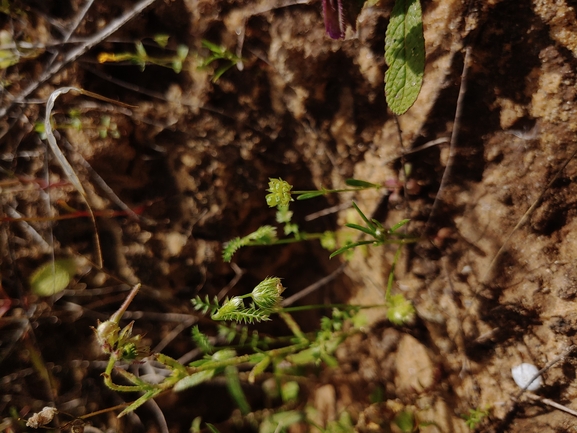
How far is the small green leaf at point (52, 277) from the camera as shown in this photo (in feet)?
5.91

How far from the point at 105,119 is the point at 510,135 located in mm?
1604

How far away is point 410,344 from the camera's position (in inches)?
72.5

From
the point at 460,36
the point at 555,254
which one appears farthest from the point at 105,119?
the point at 555,254

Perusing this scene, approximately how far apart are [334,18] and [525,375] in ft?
4.58

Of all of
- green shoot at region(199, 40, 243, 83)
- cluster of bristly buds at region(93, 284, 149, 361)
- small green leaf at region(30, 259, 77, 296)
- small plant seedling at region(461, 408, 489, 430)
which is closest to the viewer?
cluster of bristly buds at region(93, 284, 149, 361)

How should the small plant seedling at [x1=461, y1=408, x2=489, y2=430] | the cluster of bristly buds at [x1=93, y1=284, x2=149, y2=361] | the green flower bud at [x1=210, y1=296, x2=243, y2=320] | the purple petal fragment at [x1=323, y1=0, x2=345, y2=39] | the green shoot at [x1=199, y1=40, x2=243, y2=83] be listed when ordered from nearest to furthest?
1. the green flower bud at [x1=210, y1=296, x2=243, y2=320]
2. the cluster of bristly buds at [x1=93, y1=284, x2=149, y2=361]
3. the purple petal fragment at [x1=323, y1=0, x2=345, y2=39]
4. the small plant seedling at [x1=461, y1=408, x2=489, y2=430]
5. the green shoot at [x1=199, y1=40, x2=243, y2=83]

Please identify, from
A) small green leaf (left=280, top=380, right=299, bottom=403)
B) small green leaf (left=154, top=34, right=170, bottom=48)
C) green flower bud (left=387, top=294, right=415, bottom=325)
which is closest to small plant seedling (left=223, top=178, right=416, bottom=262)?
green flower bud (left=387, top=294, right=415, bottom=325)

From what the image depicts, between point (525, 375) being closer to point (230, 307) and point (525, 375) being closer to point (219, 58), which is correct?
point (230, 307)

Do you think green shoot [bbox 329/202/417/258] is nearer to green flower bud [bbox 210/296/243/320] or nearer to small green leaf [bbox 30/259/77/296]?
green flower bud [bbox 210/296/243/320]

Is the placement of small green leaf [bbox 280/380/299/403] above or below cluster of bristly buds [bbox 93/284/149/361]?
below

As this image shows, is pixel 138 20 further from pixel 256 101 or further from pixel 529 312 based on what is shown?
pixel 529 312

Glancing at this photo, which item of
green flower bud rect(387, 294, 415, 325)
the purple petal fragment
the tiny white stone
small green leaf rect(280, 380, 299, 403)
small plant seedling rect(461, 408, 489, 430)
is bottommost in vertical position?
small plant seedling rect(461, 408, 489, 430)

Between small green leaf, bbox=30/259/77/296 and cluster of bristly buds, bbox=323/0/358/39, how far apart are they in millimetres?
1488

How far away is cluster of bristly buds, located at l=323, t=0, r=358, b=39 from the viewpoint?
1.29m
